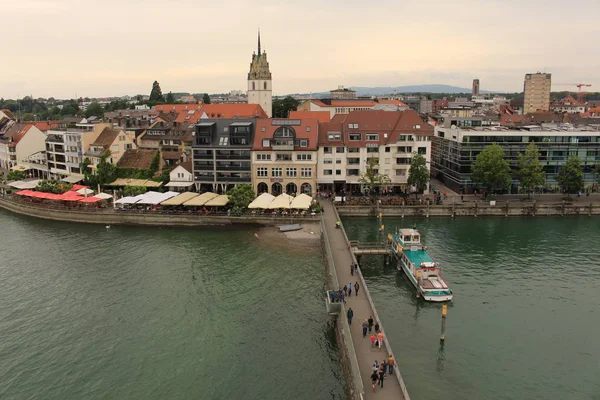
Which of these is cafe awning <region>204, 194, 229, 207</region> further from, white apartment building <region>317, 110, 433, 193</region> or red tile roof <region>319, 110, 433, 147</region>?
red tile roof <region>319, 110, 433, 147</region>

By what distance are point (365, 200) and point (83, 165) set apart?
49.1 metres

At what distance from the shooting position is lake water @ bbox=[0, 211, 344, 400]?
95.7 ft

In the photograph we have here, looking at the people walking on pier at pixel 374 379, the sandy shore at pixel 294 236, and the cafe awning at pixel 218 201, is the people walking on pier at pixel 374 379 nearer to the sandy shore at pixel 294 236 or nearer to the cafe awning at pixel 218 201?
the sandy shore at pixel 294 236

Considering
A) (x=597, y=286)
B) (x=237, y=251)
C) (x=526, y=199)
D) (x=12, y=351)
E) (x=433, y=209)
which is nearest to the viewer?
(x=12, y=351)

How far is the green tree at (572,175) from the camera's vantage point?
233 feet

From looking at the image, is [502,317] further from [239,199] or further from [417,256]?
[239,199]

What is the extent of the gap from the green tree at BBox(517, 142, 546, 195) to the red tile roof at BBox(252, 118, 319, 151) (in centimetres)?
3049

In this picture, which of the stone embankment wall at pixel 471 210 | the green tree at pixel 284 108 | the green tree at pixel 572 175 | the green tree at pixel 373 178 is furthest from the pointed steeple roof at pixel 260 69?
the green tree at pixel 572 175

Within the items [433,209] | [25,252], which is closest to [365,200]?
[433,209]

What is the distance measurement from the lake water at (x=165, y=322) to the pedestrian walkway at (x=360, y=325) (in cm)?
225

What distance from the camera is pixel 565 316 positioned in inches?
1470

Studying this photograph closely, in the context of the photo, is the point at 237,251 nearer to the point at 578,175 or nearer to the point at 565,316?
the point at 565,316

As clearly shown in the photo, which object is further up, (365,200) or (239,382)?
(365,200)

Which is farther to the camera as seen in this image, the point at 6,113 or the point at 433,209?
the point at 6,113
